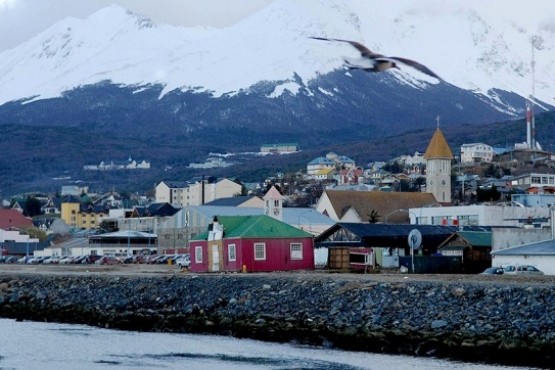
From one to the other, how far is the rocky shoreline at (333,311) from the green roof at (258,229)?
6.32 m

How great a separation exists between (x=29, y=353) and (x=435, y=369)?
1180cm

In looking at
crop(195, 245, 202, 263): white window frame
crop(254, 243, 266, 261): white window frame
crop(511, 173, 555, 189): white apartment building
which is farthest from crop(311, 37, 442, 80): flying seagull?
crop(511, 173, 555, 189): white apartment building

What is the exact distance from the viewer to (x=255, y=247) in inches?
1868

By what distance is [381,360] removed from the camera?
26750 mm

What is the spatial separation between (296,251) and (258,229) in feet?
6.72

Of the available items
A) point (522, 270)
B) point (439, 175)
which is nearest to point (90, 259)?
point (439, 175)

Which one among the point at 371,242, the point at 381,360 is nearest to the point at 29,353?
the point at 381,360

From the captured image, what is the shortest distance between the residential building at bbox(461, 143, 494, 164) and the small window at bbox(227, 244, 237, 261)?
14357 centimetres

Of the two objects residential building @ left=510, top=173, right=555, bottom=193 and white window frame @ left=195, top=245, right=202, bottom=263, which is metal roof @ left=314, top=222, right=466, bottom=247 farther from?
residential building @ left=510, top=173, right=555, bottom=193

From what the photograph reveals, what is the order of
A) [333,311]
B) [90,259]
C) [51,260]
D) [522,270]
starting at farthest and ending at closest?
[51,260], [90,259], [522,270], [333,311]

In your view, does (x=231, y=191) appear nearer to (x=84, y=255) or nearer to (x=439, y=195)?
(x=439, y=195)

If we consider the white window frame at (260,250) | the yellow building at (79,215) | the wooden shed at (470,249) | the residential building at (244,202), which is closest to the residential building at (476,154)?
the yellow building at (79,215)

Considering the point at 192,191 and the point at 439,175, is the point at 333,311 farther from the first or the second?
the point at 192,191

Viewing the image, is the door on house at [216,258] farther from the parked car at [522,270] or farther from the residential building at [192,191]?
the residential building at [192,191]
